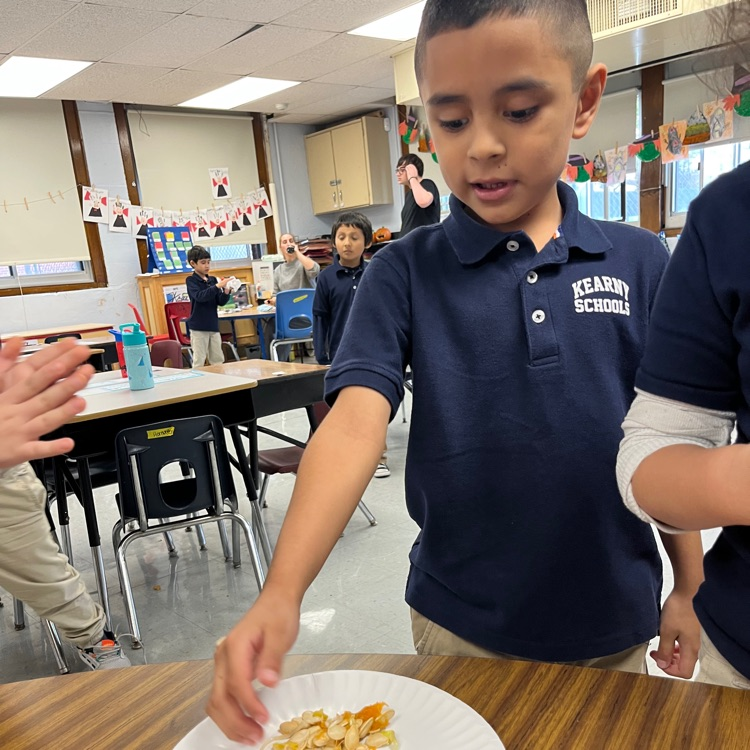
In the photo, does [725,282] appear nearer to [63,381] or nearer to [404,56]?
[63,381]

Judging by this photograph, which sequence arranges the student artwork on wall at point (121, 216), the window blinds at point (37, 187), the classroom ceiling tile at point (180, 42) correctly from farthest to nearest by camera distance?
the student artwork on wall at point (121, 216), the window blinds at point (37, 187), the classroom ceiling tile at point (180, 42)

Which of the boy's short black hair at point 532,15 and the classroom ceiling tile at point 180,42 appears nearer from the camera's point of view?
the boy's short black hair at point 532,15

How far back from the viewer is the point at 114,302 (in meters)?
7.22

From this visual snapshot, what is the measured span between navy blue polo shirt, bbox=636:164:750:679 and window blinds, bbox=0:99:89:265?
7.21m

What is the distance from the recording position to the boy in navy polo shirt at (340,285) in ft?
12.0

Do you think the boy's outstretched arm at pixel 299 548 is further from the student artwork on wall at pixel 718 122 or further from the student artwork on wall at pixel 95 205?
the student artwork on wall at pixel 95 205

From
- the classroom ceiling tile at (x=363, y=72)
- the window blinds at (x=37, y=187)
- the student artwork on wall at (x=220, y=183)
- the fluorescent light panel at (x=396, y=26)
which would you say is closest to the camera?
the fluorescent light panel at (x=396, y=26)

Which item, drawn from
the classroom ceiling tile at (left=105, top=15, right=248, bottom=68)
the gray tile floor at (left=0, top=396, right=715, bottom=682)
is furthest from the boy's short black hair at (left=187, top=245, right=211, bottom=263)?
the gray tile floor at (left=0, top=396, right=715, bottom=682)

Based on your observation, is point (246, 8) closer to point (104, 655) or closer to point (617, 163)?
point (617, 163)

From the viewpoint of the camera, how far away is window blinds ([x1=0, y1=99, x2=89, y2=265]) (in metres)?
6.54

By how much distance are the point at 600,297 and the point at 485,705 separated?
45 cm

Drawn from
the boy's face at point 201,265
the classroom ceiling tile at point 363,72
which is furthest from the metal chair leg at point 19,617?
the classroom ceiling tile at point 363,72

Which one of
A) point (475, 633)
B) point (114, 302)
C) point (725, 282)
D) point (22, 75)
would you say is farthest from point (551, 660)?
point (114, 302)

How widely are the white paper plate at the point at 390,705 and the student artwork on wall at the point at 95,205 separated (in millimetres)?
7347
